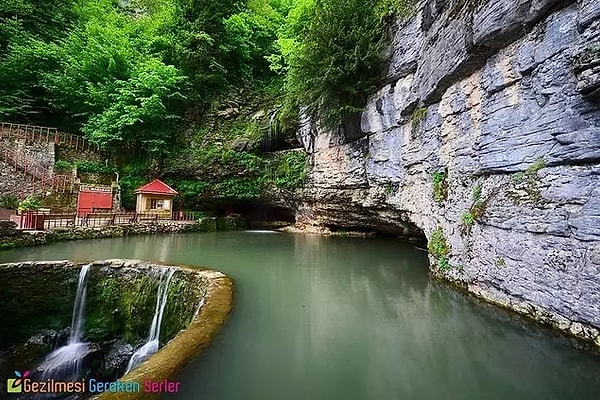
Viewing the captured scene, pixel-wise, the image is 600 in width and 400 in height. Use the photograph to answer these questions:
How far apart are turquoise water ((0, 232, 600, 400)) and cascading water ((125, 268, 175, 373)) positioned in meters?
1.46

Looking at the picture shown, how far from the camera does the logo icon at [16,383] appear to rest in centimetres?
498

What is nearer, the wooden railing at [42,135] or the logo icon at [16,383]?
the logo icon at [16,383]

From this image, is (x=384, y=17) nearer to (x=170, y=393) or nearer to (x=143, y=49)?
(x=170, y=393)

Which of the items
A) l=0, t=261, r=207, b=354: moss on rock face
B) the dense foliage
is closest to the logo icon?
l=0, t=261, r=207, b=354: moss on rock face

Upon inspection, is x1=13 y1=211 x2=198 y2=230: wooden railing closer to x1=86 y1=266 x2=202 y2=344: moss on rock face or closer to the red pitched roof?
the red pitched roof

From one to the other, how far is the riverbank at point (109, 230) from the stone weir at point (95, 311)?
13.1ft

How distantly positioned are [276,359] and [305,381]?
1.82 ft

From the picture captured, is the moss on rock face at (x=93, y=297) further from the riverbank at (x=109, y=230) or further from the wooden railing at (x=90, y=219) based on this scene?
the wooden railing at (x=90, y=219)

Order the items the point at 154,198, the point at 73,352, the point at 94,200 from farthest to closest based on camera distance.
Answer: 1. the point at 154,198
2. the point at 94,200
3. the point at 73,352

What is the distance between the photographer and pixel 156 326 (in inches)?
214

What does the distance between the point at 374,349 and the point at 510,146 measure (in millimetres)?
4010

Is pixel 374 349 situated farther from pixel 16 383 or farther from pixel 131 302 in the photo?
pixel 16 383

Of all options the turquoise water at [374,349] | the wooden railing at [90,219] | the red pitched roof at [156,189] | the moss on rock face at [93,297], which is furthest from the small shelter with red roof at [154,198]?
the turquoise water at [374,349]

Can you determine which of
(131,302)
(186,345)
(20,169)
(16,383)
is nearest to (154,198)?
(20,169)
